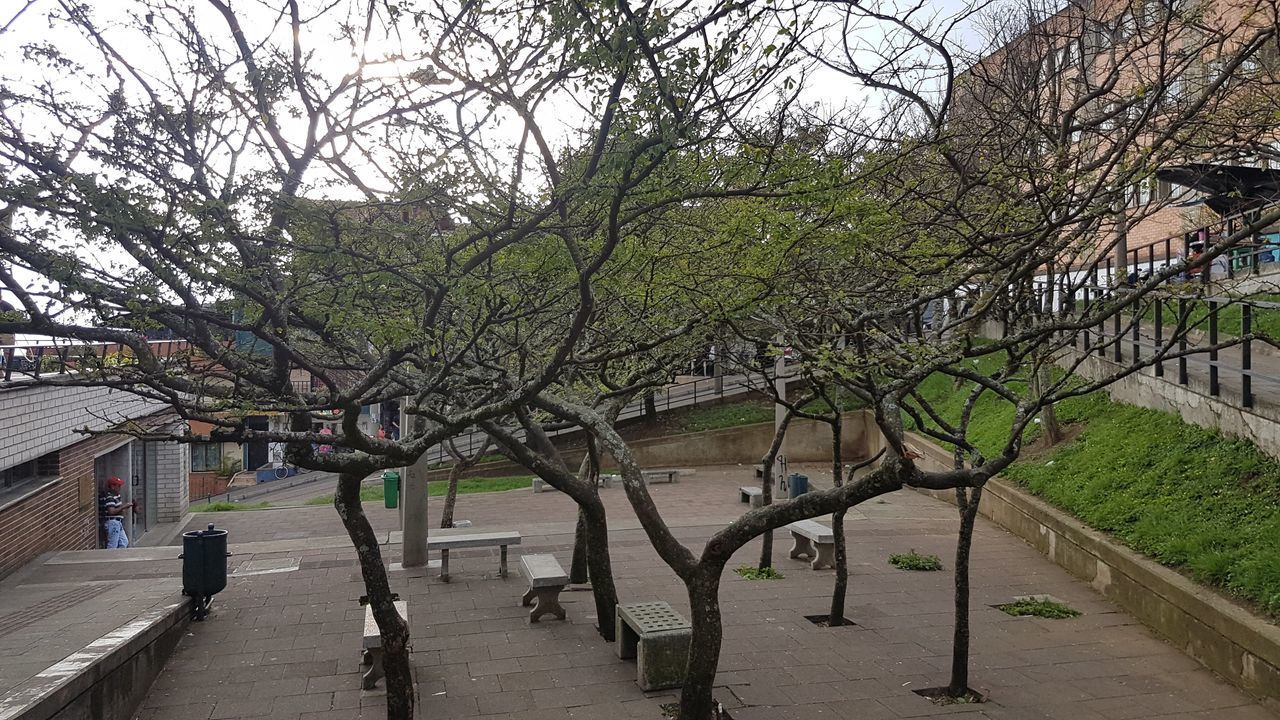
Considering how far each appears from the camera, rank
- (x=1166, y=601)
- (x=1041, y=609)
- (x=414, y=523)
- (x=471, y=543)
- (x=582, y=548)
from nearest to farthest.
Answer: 1. (x=1166, y=601)
2. (x=1041, y=609)
3. (x=582, y=548)
4. (x=471, y=543)
5. (x=414, y=523)

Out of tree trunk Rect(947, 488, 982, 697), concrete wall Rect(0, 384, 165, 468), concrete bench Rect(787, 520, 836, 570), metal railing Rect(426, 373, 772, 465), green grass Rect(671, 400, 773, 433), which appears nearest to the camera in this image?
tree trunk Rect(947, 488, 982, 697)

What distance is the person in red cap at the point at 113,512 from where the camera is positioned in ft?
49.2

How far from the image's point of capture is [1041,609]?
29.3 ft

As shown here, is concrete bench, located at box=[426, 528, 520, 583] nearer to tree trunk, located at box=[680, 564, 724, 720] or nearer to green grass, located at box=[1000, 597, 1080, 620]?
tree trunk, located at box=[680, 564, 724, 720]

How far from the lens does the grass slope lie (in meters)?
7.58

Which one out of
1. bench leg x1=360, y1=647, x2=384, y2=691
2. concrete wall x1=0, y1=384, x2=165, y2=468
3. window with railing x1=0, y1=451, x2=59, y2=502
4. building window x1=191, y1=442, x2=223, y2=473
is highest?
concrete wall x1=0, y1=384, x2=165, y2=468

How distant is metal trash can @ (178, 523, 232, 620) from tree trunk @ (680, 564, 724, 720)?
5.46 metres

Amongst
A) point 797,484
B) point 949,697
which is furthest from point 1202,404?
point 797,484

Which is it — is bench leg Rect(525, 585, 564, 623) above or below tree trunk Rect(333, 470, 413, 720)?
below

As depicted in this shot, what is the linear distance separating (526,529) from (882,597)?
6.32 metres

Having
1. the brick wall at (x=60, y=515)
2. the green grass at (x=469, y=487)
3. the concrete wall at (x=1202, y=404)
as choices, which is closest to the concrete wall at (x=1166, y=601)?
the concrete wall at (x=1202, y=404)

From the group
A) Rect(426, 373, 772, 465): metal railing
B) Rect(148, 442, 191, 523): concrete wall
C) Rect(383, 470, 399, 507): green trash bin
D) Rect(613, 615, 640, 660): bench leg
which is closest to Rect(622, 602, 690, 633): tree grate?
Rect(613, 615, 640, 660): bench leg

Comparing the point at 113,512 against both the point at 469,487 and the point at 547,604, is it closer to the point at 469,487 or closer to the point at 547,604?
the point at 469,487

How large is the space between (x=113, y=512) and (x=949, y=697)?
14.8 meters
